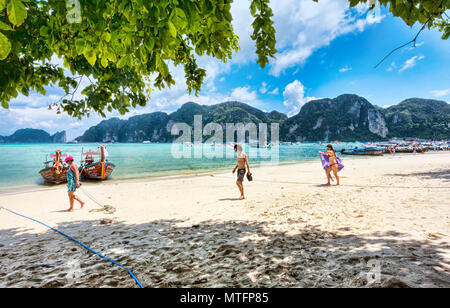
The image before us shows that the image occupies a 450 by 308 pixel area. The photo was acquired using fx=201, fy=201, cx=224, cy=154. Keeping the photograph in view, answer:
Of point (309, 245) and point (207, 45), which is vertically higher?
point (207, 45)

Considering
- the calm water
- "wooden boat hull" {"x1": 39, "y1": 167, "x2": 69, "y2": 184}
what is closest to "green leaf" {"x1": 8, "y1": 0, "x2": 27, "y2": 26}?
"wooden boat hull" {"x1": 39, "y1": 167, "x2": 69, "y2": 184}

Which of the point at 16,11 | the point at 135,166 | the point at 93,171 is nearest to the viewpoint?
the point at 16,11

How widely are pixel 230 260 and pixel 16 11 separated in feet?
12.1

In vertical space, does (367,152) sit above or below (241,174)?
below

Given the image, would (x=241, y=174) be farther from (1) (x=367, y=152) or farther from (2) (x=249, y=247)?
(1) (x=367, y=152)

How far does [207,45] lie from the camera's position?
2807 millimetres

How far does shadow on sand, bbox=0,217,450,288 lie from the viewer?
2664mm

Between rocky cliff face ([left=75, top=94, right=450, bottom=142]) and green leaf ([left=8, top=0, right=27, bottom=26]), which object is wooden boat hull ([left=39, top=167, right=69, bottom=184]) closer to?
green leaf ([left=8, top=0, right=27, bottom=26])

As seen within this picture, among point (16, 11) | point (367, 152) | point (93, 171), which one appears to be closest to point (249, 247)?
point (16, 11)

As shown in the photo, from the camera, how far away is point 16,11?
4.57ft

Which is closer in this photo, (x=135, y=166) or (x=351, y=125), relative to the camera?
(x=135, y=166)
